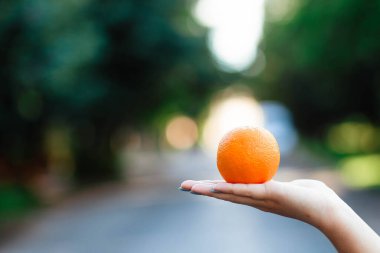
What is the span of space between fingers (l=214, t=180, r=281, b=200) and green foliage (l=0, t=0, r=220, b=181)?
938 centimetres

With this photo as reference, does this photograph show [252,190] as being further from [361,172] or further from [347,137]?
[347,137]

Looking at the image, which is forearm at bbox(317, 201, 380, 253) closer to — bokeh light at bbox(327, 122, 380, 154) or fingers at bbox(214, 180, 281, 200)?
fingers at bbox(214, 180, 281, 200)

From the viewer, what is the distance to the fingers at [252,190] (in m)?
2.37

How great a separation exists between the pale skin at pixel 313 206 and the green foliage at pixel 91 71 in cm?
938

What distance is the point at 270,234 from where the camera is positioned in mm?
9992

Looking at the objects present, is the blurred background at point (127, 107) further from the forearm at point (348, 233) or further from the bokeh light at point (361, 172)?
the forearm at point (348, 233)

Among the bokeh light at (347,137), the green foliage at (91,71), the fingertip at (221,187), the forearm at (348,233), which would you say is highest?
the green foliage at (91,71)

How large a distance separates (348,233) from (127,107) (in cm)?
1860

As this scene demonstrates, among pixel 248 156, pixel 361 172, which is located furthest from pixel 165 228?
pixel 361 172

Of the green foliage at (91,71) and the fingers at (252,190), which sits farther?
the green foliage at (91,71)

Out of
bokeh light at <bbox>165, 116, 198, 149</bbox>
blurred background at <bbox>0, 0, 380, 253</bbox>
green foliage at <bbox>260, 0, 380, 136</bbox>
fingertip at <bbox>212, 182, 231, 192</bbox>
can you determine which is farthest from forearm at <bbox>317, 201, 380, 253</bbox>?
bokeh light at <bbox>165, 116, 198, 149</bbox>

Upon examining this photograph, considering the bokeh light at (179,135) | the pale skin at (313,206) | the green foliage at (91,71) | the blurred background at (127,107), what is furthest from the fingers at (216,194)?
the bokeh light at (179,135)

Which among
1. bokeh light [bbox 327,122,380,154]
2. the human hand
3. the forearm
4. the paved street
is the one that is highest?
the human hand

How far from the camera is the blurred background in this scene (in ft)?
34.8
